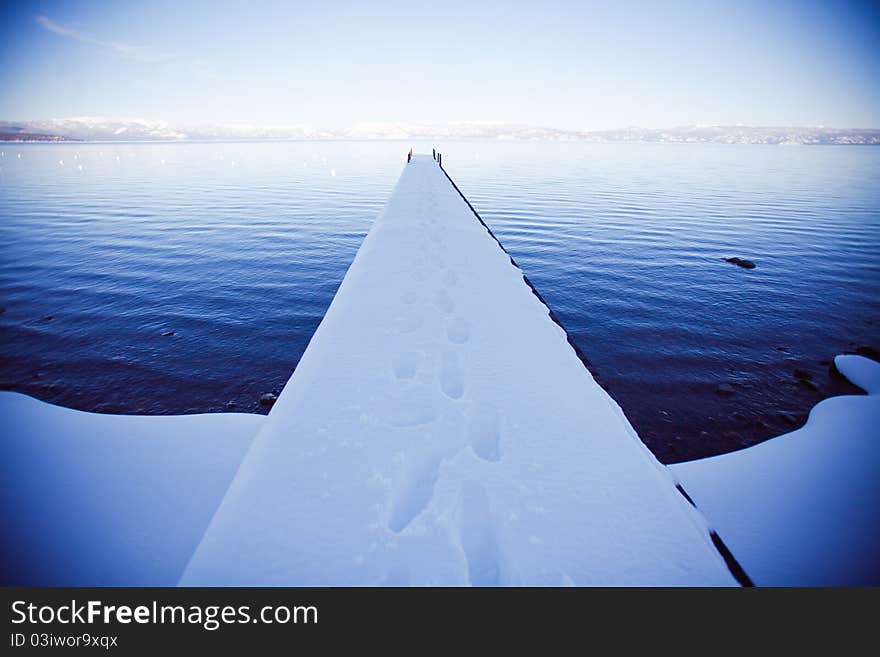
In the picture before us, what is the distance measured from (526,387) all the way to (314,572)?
185 centimetres

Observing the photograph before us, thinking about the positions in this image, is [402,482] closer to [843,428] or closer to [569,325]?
[843,428]

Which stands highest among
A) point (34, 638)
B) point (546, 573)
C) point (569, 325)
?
point (546, 573)

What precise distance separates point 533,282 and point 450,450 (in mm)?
9273

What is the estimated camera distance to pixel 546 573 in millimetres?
1584

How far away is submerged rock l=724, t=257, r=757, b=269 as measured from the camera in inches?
475

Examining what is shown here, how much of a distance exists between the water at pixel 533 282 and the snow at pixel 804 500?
603 mm

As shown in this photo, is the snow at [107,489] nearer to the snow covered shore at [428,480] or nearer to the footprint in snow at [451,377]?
the snow covered shore at [428,480]

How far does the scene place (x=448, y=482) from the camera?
1.98 metres

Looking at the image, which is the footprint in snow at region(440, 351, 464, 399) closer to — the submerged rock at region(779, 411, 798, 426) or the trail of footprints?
the trail of footprints

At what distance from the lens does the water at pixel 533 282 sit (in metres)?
5.91

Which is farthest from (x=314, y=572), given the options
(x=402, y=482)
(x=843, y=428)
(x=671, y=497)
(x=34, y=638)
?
(x=843, y=428)

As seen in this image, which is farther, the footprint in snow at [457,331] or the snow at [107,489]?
the footprint in snow at [457,331]

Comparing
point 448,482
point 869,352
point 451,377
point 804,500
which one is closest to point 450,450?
point 448,482

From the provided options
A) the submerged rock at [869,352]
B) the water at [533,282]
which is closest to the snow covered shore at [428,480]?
the water at [533,282]
